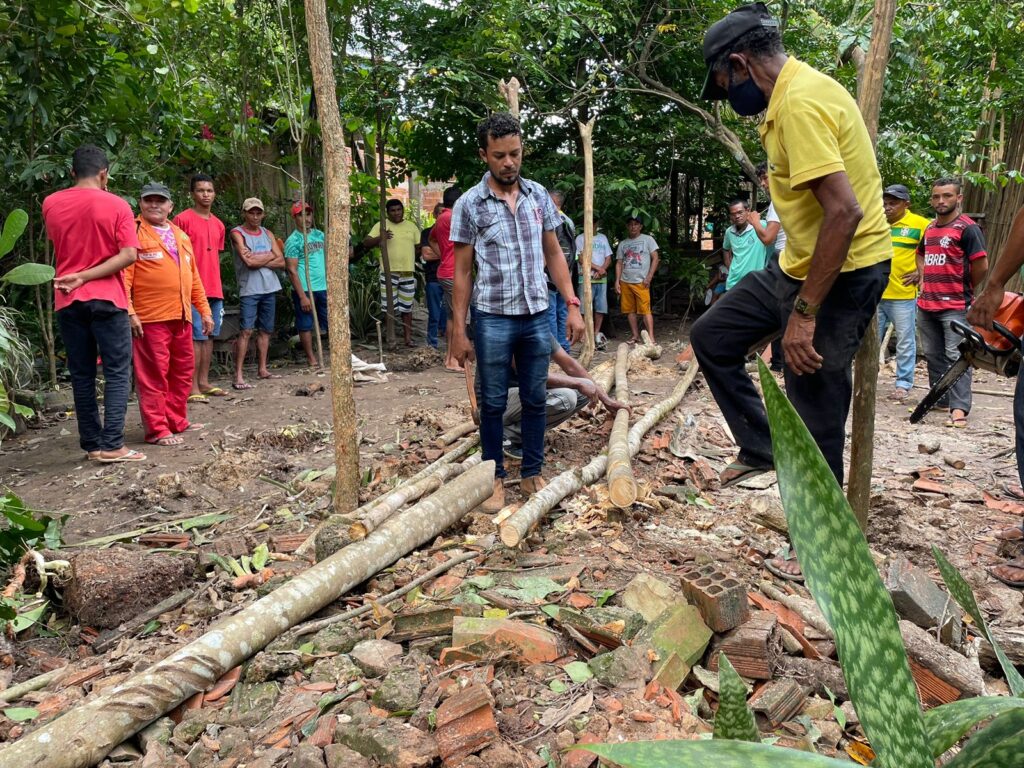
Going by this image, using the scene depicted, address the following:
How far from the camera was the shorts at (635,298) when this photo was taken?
34.5ft

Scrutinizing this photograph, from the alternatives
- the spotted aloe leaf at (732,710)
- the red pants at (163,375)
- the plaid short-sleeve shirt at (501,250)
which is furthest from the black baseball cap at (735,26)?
the red pants at (163,375)

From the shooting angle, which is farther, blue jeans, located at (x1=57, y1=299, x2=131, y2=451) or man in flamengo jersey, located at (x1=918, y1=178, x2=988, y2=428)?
man in flamengo jersey, located at (x1=918, y1=178, x2=988, y2=428)

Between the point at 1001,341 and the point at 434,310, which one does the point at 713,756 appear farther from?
the point at 434,310

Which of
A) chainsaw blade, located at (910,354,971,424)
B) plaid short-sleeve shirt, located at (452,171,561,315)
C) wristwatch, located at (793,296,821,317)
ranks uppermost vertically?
plaid short-sleeve shirt, located at (452,171,561,315)

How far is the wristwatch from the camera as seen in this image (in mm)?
2687

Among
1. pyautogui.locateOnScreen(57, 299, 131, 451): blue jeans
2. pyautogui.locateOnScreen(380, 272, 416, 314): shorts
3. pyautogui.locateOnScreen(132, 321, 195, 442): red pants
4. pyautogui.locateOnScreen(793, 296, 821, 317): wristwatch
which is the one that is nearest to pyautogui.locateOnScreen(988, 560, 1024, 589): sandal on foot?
Answer: pyautogui.locateOnScreen(793, 296, 821, 317): wristwatch

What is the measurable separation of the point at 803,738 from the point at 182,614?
245 cm

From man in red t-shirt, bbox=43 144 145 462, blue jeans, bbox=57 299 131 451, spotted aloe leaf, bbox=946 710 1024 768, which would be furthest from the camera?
A: blue jeans, bbox=57 299 131 451

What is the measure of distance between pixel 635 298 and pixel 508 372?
271 inches

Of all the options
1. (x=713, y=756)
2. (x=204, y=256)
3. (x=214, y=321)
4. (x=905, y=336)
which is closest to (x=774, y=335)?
(x=713, y=756)

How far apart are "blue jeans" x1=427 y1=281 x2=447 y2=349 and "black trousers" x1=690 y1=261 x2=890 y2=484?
22.8 feet

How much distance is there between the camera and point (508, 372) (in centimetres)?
402

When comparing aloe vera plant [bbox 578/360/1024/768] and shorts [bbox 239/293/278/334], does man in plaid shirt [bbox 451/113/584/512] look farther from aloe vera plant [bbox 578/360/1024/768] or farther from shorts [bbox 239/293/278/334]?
shorts [bbox 239/293/278/334]

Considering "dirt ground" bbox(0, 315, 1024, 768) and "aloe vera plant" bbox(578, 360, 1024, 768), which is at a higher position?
"aloe vera plant" bbox(578, 360, 1024, 768)
